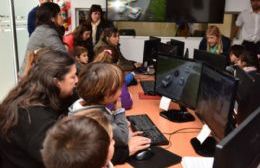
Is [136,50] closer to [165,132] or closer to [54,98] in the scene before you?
[165,132]

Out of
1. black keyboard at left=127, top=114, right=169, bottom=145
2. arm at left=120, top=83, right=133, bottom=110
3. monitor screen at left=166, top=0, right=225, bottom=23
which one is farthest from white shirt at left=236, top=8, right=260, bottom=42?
black keyboard at left=127, top=114, right=169, bottom=145

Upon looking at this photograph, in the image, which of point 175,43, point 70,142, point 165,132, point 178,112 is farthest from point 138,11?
point 70,142

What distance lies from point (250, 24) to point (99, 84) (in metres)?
3.78

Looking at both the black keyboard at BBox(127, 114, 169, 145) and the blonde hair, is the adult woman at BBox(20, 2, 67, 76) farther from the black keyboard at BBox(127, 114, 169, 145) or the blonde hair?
the blonde hair

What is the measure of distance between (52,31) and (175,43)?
4.33 feet

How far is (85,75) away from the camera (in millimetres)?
1616

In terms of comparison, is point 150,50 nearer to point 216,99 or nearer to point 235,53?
point 235,53

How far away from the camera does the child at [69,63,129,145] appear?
1.58 metres

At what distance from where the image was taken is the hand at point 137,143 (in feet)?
5.25

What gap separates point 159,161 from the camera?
60.7 inches

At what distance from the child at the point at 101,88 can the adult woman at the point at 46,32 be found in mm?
1531

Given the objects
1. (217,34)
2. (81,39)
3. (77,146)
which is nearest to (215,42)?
(217,34)

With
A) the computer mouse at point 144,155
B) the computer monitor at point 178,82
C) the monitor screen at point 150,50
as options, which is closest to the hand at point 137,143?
the computer mouse at point 144,155

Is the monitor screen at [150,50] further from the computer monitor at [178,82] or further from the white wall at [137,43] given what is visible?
the white wall at [137,43]
